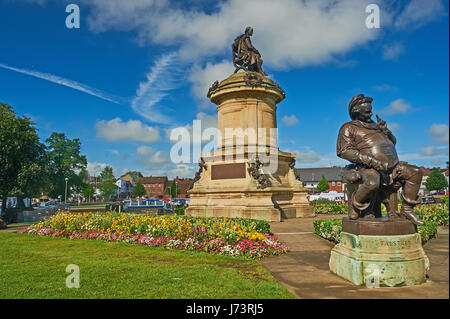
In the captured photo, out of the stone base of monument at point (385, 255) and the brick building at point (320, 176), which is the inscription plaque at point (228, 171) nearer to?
the stone base of monument at point (385, 255)

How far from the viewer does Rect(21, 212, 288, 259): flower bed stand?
27.8ft

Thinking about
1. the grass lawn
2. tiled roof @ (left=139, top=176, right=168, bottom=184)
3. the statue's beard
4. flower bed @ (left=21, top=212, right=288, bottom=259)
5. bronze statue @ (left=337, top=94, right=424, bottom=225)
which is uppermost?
tiled roof @ (left=139, top=176, right=168, bottom=184)

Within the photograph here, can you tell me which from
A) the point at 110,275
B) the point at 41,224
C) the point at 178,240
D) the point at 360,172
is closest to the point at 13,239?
the point at 41,224

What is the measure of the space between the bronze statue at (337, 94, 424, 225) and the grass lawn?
2418mm

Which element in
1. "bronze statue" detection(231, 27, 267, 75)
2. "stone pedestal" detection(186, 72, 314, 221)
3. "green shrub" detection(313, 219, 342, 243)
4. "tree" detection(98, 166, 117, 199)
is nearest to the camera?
"green shrub" detection(313, 219, 342, 243)

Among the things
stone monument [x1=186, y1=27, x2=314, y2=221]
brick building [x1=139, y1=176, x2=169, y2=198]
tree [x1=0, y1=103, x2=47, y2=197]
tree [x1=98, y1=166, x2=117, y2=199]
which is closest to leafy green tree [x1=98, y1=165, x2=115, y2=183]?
tree [x1=98, y1=166, x2=117, y2=199]

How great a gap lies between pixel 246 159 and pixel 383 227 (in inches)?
457

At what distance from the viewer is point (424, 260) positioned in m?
5.38

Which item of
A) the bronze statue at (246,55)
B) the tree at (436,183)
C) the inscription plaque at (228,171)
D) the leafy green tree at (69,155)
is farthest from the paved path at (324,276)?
the tree at (436,183)

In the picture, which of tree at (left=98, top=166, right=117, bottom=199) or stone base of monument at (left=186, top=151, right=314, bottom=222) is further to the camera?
tree at (left=98, top=166, right=117, bottom=199)

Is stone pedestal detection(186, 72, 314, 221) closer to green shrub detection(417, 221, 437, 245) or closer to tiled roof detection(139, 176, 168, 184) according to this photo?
green shrub detection(417, 221, 437, 245)
